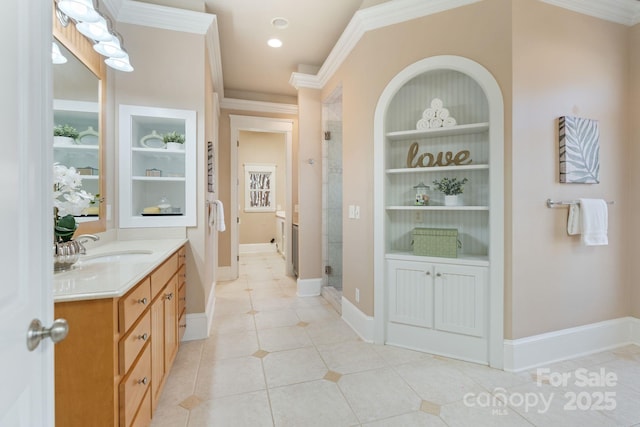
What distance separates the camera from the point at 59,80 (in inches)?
67.1

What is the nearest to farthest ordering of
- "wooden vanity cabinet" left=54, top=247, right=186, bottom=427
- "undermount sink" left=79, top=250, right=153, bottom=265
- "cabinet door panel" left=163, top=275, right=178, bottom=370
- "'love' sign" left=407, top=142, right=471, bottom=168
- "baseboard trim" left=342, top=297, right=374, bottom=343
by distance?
"wooden vanity cabinet" left=54, top=247, right=186, bottom=427 < "undermount sink" left=79, top=250, right=153, bottom=265 < "cabinet door panel" left=163, top=275, right=178, bottom=370 < "'love' sign" left=407, top=142, right=471, bottom=168 < "baseboard trim" left=342, top=297, right=374, bottom=343

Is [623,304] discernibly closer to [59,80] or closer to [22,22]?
[22,22]

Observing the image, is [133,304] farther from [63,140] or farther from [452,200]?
[452,200]

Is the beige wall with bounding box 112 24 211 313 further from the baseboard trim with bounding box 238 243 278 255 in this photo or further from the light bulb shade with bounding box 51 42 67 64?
the baseboard trim with bounding box 238 243 278 255

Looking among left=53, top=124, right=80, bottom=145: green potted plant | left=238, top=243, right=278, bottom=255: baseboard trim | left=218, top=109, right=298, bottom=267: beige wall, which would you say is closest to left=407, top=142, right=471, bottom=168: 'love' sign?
left=53, top=124, right=80, bottom=145: green potted plant

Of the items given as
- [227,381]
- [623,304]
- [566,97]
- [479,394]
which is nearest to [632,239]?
[623,304]

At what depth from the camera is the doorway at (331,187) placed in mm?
3727

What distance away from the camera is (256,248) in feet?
22.6

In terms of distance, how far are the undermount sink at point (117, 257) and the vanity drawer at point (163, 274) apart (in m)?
0.12

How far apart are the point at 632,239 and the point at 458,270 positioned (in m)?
1.57

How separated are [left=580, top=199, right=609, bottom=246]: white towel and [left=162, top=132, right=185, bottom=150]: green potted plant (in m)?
3.21

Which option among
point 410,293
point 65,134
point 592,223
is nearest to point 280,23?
point 65,134

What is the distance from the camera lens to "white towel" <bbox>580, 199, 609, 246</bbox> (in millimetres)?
2113

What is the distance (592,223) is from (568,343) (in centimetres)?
92
